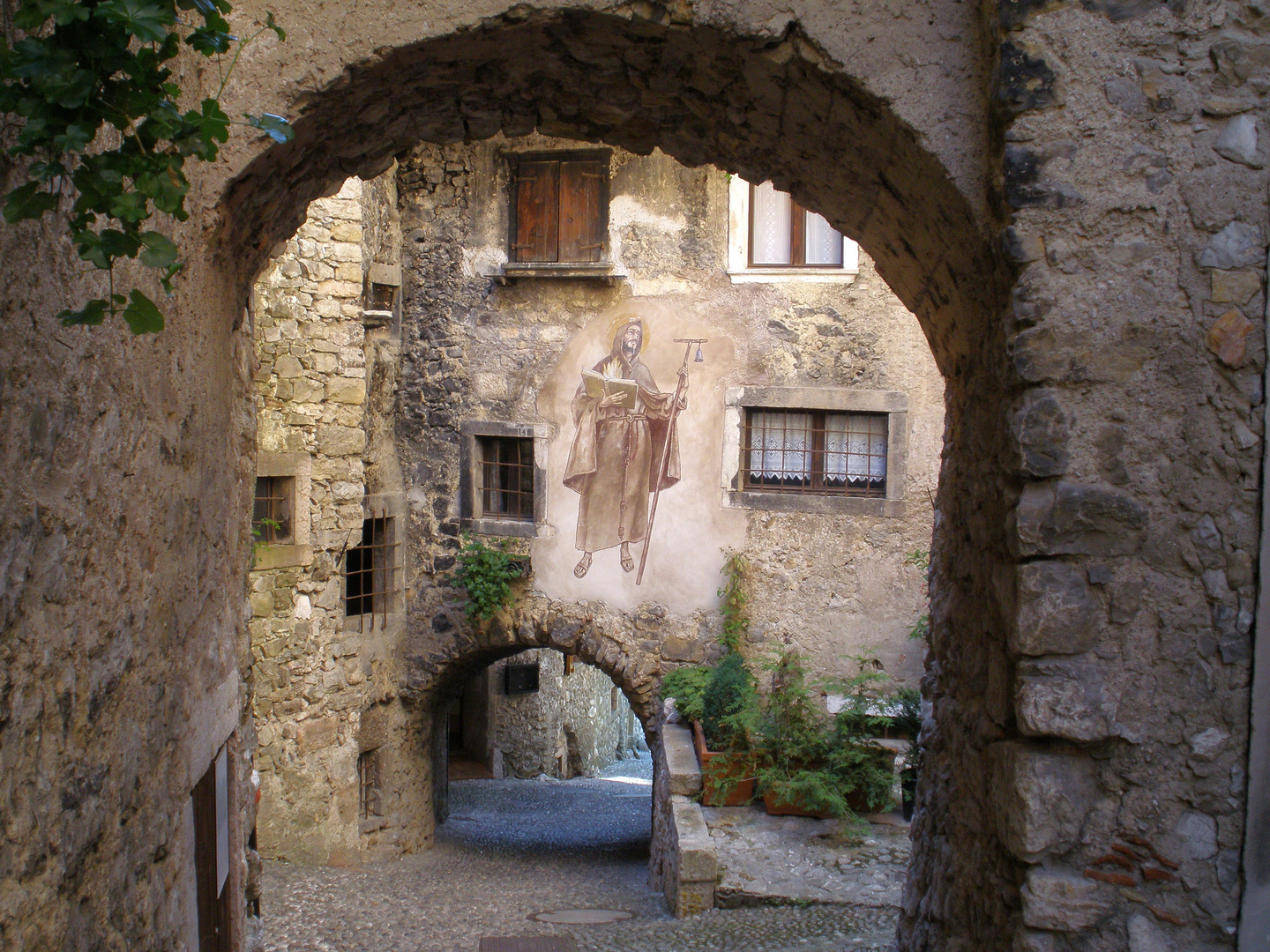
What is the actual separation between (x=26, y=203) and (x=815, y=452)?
26.7ft

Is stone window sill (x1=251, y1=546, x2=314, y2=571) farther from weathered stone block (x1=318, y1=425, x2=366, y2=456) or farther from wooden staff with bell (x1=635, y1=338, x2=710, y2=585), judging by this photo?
wooden staff with bell (x1=635, y1=338, x2=710, y2=585)

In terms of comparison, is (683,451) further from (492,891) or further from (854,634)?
(492,891)

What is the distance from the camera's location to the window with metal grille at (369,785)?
9.51 metres

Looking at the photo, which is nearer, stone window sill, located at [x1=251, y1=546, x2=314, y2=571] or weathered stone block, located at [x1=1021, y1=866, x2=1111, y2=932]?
weathered stone block, located at [x1=1021, y1=866, x2=1111, y2=932]

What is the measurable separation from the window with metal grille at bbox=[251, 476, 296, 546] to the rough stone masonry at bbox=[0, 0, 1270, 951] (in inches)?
221

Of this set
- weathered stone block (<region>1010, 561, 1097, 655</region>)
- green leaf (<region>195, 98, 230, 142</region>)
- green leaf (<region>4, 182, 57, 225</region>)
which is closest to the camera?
green leaf (<region>4, 182, 57, 225</region>)

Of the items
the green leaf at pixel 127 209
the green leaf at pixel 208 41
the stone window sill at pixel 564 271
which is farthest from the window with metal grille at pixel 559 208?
the green leaf at pixel 127 209

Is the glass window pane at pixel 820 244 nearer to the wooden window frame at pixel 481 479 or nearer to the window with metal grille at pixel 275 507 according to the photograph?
the wooden window frame at pixel 481 479

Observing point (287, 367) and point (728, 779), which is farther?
point (287, 367)

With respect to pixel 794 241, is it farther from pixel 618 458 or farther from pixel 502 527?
pixel 502 527

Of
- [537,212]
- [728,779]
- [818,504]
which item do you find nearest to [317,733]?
[728,779]

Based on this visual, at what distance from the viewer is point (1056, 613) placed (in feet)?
7.94

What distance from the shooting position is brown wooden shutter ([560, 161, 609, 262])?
31.2ft

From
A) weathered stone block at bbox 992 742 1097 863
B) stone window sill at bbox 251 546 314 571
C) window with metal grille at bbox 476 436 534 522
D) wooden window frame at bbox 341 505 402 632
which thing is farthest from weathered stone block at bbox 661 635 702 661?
weathered stone block at bbox 992 742 1097 863
